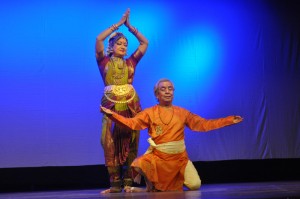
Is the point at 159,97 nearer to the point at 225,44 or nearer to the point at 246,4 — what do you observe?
the point at 225,44

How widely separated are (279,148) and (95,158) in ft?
6.78

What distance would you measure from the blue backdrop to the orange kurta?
42.8 inches

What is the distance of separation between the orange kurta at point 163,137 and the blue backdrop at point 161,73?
1.09 meters

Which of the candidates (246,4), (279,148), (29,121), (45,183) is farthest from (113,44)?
(279,148)

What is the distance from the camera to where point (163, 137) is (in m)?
3.94

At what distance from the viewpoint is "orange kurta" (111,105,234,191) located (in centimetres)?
387

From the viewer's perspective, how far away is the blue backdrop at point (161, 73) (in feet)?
15.8

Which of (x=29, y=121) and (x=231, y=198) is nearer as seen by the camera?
(x=231, y=198)

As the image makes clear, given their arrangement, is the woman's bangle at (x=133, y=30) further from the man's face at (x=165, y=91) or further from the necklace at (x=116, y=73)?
the man's face at (x=165, y=91)

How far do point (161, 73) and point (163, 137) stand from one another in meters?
1.36

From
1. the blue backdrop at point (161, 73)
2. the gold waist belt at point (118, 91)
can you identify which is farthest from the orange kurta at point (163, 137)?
the blue backdrop at point (161, 73)

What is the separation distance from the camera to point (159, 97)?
407 cm

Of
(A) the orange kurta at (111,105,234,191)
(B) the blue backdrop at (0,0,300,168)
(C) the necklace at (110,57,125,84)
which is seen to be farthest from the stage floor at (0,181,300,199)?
(B) the blue backdrop at (0,0,300,168)

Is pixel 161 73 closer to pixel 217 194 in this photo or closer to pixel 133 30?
pixel 133 30
